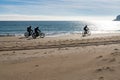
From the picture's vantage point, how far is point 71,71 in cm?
1582

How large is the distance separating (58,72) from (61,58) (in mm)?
4274

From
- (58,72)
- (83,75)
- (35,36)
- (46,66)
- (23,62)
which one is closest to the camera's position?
(83,75)

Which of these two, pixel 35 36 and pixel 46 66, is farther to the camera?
pixel 35 36

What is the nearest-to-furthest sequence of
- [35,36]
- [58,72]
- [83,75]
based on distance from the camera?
[83,75]
[58,72]
[35,36]

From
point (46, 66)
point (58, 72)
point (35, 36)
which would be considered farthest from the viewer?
point (35, 36)

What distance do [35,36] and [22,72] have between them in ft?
120

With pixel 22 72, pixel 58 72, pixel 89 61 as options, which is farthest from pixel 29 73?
pixel 89 61

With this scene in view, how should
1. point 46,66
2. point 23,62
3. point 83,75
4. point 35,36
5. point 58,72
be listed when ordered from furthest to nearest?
point 35,36 < point 23,62 < point 46,66 < point 58,72 < point 83,75

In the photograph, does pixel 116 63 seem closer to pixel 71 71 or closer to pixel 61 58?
pixel 71 71

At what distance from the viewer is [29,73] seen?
51.7ft

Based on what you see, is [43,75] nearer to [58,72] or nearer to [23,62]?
[58,72]

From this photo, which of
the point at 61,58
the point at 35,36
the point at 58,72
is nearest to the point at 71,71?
the point at 58,72

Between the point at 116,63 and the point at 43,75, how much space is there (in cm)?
413

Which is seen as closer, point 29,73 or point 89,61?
point 29,73
